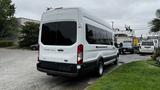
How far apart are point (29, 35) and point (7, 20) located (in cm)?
977

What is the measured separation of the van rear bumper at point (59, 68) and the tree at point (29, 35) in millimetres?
34461

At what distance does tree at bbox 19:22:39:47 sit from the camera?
42.0 metres

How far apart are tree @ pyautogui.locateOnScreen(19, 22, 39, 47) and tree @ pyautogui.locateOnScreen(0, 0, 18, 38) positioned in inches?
272

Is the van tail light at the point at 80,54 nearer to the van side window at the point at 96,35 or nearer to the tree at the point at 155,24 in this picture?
the van side window at the point at 96,35

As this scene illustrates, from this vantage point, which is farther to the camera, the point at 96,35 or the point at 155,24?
→ the point at 155,24

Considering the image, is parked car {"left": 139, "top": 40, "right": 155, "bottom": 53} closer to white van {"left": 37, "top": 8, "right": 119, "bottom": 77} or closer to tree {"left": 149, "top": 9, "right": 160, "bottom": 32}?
tree {"left": 149, "top": 9, "right": 160, "bottom": 32}

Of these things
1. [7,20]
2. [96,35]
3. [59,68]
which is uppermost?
[7,20]

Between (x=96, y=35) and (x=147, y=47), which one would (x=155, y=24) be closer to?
(x=147, y=47)

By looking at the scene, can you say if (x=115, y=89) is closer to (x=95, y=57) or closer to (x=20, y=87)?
(x=95, y=57)

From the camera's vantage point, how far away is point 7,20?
4841 cm

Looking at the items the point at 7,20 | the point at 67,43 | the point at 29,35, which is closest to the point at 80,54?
the point at 67,43

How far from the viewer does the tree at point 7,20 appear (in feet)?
157

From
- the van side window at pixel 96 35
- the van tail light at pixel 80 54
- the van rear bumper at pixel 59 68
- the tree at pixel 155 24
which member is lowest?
the van rear bumper at pixel 59 68

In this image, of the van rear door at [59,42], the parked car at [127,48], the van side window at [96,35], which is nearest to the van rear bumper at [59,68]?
the van rear door at [59,42]
